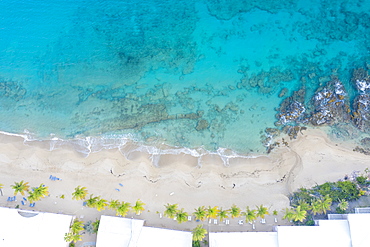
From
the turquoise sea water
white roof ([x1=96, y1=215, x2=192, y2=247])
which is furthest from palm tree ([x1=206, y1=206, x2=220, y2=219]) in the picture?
the turquoise sea water

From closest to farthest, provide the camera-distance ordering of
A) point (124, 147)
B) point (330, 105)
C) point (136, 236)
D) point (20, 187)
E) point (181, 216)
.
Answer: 1. point (136, 236)
2. point (181, 216)
3. point (20, 187)
4. point (124, 147)
5. point (330, 105)

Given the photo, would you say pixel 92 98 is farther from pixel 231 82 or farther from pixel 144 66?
pixel 231 82

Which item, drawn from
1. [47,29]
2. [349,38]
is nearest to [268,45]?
[349,38]

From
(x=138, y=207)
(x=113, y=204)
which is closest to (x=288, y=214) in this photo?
(x=138, y=207)

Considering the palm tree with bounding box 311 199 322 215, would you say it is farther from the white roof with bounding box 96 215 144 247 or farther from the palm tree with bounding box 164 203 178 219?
the white roof with bounding box 96 215 144 247

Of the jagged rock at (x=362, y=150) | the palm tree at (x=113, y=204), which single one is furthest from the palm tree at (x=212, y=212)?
the jagged rock at (x=362, y=150)

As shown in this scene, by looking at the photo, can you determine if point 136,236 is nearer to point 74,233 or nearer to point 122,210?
point 122,210
